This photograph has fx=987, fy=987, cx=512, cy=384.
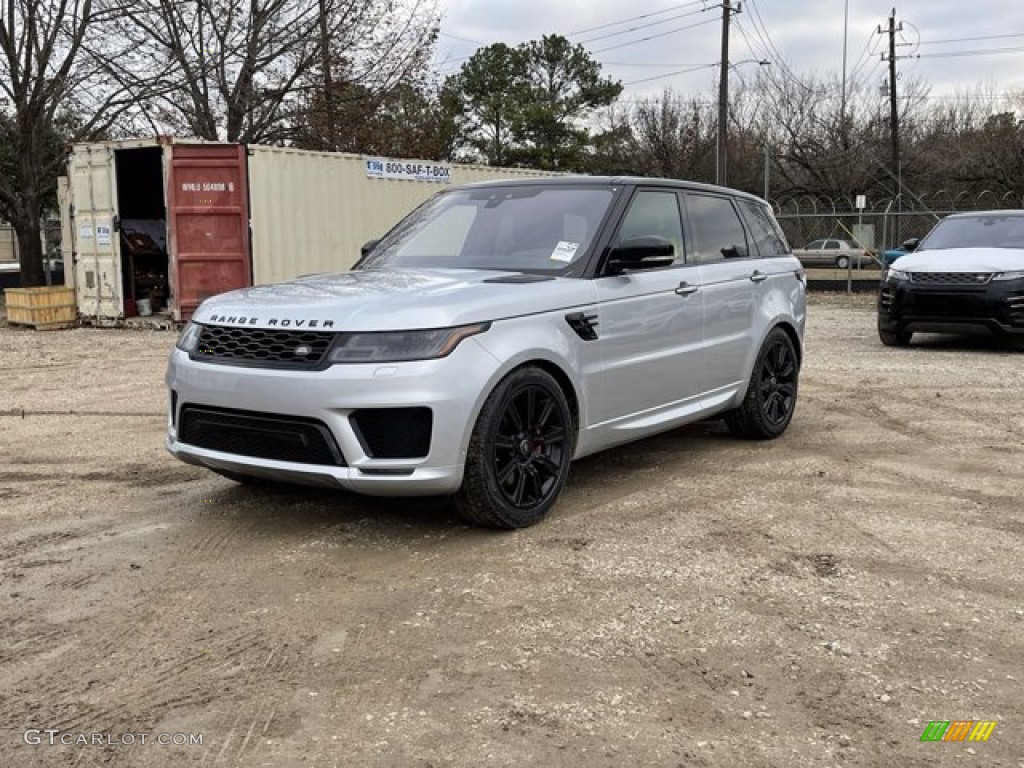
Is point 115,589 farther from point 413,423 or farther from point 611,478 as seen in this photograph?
point 611,478

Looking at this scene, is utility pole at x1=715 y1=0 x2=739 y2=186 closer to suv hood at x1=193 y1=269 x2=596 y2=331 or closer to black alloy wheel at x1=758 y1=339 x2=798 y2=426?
black alloy wheel at x1=758 y1=339 x2=798 y2=426

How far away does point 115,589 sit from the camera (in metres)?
4.04

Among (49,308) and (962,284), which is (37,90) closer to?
(49,308)

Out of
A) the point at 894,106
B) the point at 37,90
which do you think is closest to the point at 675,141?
the point at 894,106

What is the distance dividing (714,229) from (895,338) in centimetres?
702

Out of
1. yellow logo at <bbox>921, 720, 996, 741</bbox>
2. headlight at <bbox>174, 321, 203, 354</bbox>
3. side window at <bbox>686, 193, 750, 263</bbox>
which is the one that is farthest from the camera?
side window at <bbox>686, 193, 750, 263</bbox>

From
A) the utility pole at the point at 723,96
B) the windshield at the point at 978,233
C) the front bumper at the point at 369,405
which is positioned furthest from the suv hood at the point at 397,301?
the utility pole at the point at 723,96

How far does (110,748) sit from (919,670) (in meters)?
2.56

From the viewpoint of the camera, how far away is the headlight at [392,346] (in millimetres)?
4227

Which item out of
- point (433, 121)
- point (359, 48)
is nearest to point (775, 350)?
point (359, 48)

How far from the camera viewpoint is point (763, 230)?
709 centimetres

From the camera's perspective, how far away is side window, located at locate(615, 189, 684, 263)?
18.1 ft

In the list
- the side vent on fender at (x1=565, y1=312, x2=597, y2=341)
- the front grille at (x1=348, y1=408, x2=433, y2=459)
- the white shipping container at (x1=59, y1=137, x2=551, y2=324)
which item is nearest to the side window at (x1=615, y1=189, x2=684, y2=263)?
the side vent on fender at (x1=565, y1=312, x2=597, y2=341)

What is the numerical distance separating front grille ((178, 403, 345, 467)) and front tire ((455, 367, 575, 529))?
0.63 m
